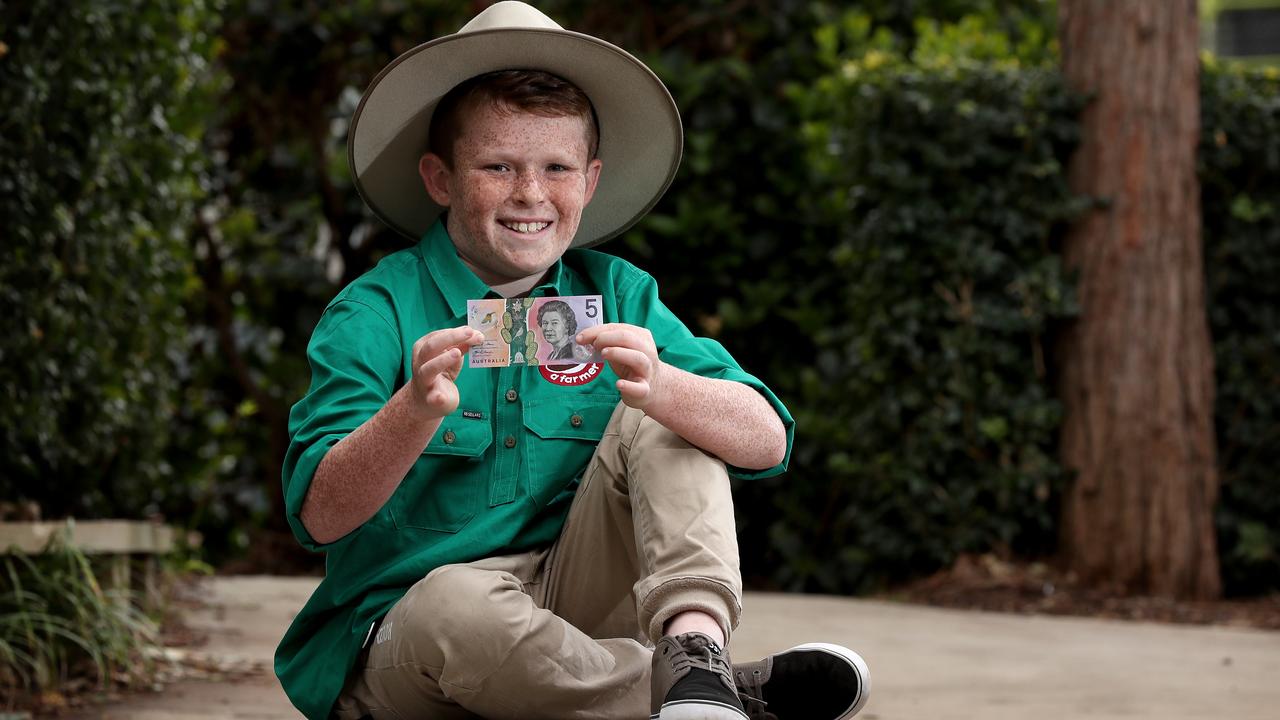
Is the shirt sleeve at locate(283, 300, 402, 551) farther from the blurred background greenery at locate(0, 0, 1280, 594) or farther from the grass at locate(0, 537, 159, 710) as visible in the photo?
the blurred background greenery at locate(0, 0, 1280, 594)

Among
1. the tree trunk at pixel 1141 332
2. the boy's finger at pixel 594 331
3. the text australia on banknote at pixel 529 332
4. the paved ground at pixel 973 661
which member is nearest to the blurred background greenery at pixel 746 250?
the tree trunk at pixel 1141 332

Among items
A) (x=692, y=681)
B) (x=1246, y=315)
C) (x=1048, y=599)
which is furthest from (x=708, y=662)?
(x=1246, y=315)

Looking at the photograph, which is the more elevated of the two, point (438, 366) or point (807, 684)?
point (438, 366)

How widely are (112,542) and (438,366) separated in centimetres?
222

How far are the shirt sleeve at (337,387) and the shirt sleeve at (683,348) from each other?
433mm

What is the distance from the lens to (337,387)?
7.39 feet

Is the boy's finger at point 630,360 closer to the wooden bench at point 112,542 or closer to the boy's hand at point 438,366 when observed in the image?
the boy's hand at point 438,366

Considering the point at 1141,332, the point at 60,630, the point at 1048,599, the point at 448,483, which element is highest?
the point at 1141,332

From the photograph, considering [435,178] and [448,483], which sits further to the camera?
[435,178]

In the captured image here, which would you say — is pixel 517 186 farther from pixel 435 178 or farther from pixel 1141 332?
pixel 1141 332

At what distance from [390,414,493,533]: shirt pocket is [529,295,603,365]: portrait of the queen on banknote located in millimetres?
249

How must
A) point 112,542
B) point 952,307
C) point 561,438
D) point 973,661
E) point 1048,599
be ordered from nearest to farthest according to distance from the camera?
point 561,438, point 112,542, point 973,661, point 1048,599, point 952,307

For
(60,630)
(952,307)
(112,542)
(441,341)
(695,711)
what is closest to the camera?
(695,711)

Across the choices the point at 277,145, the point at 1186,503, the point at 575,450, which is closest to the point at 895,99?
the point at 1186,503
